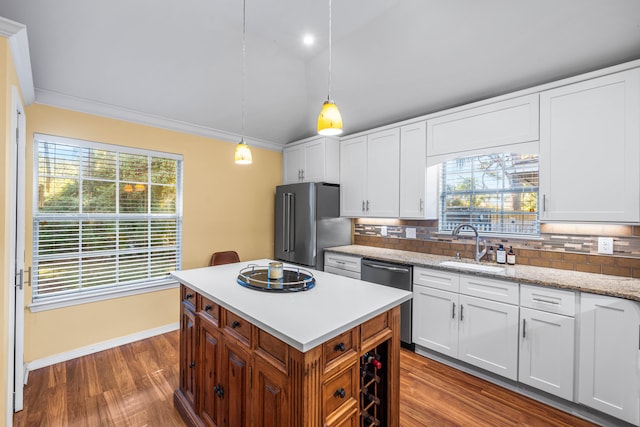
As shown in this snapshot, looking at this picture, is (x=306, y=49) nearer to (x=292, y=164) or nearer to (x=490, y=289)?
(x=292, y=164)

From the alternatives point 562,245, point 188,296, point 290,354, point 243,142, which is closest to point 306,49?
point 243,142

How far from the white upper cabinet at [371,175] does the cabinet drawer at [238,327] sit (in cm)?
234

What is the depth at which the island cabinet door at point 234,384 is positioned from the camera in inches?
55.4

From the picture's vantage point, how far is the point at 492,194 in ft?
9.65

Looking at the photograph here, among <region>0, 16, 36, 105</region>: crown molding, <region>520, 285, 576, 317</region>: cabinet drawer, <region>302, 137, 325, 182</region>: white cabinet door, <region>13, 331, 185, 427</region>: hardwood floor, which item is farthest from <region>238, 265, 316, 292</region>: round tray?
<region>302, 137, 325, 182</region>: white cabinet door

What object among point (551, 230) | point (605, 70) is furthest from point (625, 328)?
point (605, 70)

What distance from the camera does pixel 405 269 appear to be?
9.45ft

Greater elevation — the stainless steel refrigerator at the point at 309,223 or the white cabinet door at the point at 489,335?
the stainless steel refrigerator at the point at 309,223

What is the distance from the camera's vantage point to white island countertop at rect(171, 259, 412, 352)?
3.79 ft

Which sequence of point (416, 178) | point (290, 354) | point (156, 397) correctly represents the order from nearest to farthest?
point (290, 354) < point (156, 397) < point (416, 178)

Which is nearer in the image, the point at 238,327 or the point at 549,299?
the point at 238,327

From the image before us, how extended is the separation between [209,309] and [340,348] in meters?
0.90

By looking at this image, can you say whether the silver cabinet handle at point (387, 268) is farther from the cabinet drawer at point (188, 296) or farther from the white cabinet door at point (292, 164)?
the cabinet drawer at point (188, 296)

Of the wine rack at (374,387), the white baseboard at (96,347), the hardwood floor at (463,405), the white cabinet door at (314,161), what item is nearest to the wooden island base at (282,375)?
the wine rack at (374,387)
